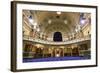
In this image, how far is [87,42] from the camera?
2.52m

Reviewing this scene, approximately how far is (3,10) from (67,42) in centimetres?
79

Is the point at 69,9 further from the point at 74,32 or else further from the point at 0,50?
the point at 0,50

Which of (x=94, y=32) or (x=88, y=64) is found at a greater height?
(x=94, y=32)

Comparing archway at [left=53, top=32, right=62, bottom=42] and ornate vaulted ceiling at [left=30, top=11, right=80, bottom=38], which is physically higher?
ornate vaulted ceiling at [left=30, top=11, right=80, bottom=38]

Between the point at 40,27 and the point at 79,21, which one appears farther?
the point at 79,21

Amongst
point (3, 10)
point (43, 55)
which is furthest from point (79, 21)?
point (3, 10)

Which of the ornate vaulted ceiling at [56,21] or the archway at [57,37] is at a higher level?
the ornate vaulted ceiling at [56,21]

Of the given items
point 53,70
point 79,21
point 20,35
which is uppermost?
point 79,21

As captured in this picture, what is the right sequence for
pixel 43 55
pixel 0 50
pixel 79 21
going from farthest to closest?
1. pixel 79 21
2. pixel 43 55
3. pixel 0 50

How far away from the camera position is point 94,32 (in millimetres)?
2543

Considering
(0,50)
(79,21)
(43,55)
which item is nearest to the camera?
(0,50)

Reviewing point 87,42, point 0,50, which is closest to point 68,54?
point 87,42

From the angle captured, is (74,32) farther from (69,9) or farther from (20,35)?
(20,35)

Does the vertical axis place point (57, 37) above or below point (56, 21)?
below
